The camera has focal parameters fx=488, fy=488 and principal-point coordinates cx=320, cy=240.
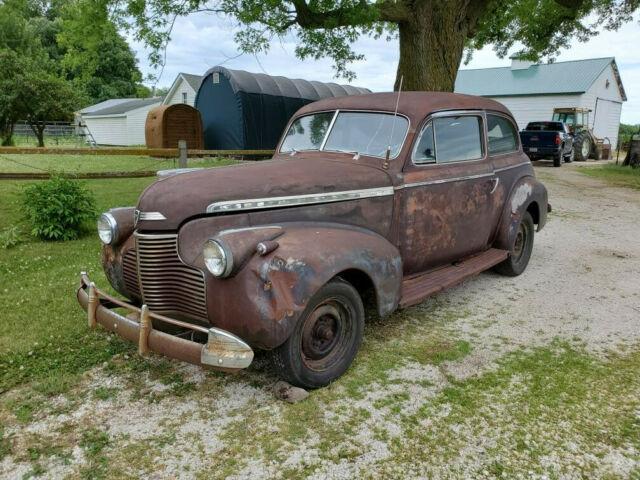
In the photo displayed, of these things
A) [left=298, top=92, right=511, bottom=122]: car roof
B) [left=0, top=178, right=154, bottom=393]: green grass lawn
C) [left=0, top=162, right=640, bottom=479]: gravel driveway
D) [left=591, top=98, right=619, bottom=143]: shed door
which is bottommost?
[left=0, top=162, right=640, bottom=479]: gravel driveway

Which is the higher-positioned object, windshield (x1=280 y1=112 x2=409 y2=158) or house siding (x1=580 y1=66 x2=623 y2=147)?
house siding (x1=580 y1=66 x2=623 y2=147)

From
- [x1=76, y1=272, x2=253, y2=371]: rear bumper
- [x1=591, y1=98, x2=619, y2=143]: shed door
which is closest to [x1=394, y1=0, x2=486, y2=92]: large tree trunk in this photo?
[x1=76, y1=272, x2=253, y2=371]: rear bumper

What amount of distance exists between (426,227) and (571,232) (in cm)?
497

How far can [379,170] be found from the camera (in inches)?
150

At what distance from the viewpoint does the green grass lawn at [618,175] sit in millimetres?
13938

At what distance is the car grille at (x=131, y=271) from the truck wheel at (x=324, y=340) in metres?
1.12

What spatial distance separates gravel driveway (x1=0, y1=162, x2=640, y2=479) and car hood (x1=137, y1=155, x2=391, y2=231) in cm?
113

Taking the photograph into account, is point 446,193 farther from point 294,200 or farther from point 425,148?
point 294,200

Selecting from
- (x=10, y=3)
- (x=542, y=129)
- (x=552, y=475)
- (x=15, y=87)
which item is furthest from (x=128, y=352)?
(x=15, y=87)

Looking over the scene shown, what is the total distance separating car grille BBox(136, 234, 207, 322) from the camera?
2.94 metres

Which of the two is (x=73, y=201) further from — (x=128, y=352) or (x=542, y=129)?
(x=542, y=129)

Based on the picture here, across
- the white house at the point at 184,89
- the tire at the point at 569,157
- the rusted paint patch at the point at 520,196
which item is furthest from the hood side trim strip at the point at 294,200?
the white house at the point at 184,89

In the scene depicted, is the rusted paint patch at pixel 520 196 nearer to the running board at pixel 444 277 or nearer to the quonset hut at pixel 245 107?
the running board at pixel 444 277

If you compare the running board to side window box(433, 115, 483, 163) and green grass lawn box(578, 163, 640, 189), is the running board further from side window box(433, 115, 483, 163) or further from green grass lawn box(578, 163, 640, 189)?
green grass lawn box(578, 163, 640, 189)
